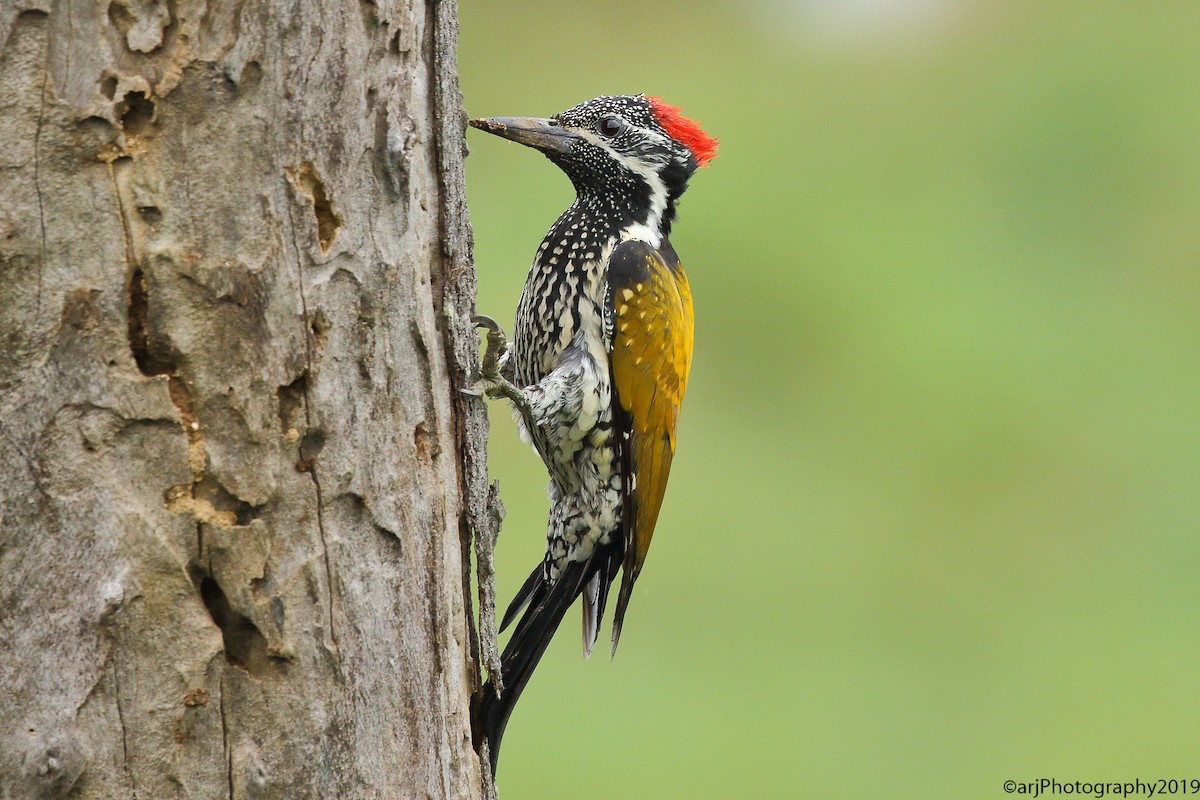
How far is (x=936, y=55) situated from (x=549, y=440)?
8.96m

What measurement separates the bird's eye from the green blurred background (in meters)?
3.45

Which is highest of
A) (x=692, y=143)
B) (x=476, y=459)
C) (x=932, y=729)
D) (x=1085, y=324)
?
(x=692, y=143)

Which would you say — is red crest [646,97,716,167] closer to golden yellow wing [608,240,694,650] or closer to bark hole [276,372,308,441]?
golden yellow wing [608,240,694,650]

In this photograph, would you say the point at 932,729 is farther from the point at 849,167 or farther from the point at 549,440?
the point at 849,167

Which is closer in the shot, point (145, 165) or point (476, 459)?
point (145, 165)

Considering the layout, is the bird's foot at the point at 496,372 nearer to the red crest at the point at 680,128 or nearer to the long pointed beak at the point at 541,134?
the long pointed beak at the point at 541,134

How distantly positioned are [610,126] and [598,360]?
0.75 meters

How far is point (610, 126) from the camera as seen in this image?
13.5ft

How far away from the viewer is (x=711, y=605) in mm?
7551

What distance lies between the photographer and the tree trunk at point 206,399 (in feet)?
7.11

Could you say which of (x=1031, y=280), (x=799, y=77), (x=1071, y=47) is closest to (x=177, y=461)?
(x=1031, y=280)

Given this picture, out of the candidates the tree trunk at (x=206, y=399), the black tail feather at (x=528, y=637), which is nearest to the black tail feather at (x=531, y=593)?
the black tail feather at (x=528, y=637)

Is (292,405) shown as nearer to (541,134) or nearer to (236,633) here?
(236,633)

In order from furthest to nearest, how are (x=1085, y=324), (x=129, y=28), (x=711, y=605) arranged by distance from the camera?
(x=1085, y=324) < (x=711, y=605) < (x=129, y=28)
